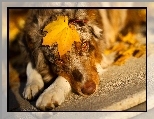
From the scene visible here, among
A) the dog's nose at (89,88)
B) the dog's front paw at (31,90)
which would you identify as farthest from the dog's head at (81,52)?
the dog's front paw at (31,90)

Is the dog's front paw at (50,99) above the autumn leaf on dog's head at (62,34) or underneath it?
underneath

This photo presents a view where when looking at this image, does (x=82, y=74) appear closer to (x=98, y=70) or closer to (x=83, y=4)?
(x=98, y=70)

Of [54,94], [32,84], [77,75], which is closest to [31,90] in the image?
[32,84]

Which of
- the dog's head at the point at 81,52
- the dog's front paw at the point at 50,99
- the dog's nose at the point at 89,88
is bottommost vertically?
the dog's front paw at the point at 50,99

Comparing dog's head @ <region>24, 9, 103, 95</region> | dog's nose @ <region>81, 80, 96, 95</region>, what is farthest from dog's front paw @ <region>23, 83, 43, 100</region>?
dog's nose @ <region>81, 80, 96, 95</region>

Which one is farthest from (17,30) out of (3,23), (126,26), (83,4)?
(126,26)

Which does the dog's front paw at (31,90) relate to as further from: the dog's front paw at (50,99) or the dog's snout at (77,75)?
the dog's snout at (77,75)

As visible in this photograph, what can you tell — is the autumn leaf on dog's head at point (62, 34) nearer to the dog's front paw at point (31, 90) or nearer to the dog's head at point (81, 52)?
the dog's head at point (81, 52)
